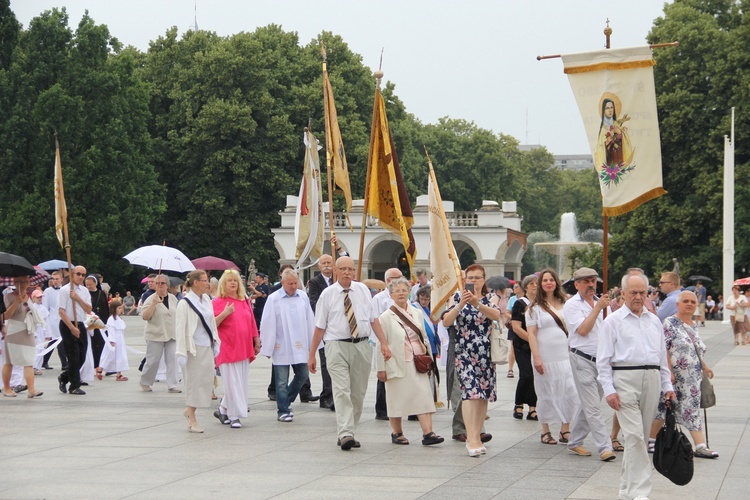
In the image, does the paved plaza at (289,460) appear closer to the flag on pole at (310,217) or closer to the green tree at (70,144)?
the flag on pole at (310,217)

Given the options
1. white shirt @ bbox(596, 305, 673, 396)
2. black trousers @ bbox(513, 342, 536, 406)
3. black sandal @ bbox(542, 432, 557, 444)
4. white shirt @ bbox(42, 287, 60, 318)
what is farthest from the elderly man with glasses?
white shirt @ bbox(596, 305, 673, 396)

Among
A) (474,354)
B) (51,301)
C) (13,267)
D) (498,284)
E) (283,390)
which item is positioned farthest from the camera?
(51,301)

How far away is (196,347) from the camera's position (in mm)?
13289

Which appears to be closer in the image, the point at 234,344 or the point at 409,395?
the point at 409,395

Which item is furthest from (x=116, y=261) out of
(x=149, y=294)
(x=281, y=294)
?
(x=281, y=294)

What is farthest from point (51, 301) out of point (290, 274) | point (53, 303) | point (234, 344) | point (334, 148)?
point (234, 344)

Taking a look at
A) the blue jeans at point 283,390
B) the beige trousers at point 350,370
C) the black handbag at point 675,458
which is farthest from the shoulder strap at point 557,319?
the blue jeans at point 283,390

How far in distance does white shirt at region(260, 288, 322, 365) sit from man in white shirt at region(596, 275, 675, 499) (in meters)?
5.90

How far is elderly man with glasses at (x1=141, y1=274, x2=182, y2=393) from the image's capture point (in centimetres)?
1798

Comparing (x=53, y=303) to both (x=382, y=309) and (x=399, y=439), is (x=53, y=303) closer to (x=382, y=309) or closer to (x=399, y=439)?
(x=382, y=309)

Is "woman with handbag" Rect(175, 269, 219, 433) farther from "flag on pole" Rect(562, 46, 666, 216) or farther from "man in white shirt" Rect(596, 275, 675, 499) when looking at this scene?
"man in white shirt" Rect(596, 275, 675, 499)

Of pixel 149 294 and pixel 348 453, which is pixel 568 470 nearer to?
pixel 348 453

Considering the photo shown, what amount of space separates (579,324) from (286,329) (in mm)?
4517

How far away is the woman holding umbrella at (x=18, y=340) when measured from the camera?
16484mm
